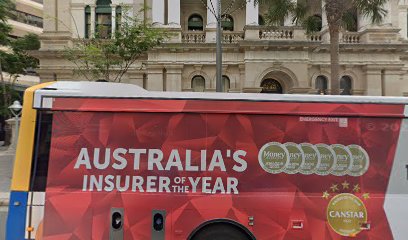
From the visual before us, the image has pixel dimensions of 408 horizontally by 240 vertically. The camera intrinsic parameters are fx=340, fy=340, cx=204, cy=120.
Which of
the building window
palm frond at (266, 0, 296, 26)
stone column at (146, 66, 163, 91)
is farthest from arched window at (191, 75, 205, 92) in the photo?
the building window

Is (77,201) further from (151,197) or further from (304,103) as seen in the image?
(304,103)

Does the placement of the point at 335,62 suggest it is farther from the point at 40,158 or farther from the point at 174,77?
the point at 174,77

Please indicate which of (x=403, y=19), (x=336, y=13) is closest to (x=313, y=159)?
(x=336, y=13)

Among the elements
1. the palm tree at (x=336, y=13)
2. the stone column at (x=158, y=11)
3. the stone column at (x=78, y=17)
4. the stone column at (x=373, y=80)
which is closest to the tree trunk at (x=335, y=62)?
the palm tree at (x=336, y=13)

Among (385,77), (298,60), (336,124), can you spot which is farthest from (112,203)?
(385,77)

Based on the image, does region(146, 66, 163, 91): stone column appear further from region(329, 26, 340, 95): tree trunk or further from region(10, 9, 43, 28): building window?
region(10, 9, 43, 28): building window

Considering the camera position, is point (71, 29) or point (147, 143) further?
point (71, 29)

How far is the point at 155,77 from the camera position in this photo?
23.0 metres

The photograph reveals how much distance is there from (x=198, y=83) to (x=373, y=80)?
475 inches

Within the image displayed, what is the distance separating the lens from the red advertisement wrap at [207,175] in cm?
458

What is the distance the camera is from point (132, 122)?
4652mm

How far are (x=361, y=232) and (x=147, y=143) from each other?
3150 millimetres

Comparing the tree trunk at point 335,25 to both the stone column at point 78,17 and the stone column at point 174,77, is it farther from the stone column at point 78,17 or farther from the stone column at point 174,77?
the stone column at point 78,17

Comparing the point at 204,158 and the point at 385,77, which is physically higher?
the point at 385,77
